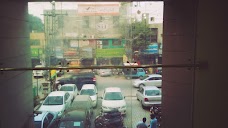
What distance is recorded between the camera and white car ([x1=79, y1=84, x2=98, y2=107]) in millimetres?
4059

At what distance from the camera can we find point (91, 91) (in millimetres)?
4066

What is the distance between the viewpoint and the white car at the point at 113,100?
3.94 metres

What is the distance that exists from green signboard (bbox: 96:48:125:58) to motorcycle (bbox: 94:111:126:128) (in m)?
1.01

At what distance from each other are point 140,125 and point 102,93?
93 cm

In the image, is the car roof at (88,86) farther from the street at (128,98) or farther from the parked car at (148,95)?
the parked car at (148,95)

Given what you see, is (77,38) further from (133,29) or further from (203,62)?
(203,62)

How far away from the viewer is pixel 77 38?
424 cm

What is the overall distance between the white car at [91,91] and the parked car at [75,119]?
295 mm

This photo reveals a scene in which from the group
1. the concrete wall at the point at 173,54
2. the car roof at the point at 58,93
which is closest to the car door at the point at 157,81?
the concrete wall at the point at 173,54

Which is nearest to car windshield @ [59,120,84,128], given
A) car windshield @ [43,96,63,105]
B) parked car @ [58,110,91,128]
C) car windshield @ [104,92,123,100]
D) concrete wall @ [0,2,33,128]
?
parked car @ [58,110,91,128]

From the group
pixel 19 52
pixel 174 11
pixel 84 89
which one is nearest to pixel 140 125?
pixel 84 89

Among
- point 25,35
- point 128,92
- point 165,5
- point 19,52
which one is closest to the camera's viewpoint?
point 19,52

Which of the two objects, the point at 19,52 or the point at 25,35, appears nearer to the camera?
the point at 19,52

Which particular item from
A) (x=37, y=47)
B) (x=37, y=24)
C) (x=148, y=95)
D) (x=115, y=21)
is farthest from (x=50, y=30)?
(x=148, y=95)
